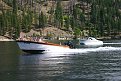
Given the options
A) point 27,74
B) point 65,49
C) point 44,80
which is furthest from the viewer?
point 65,49

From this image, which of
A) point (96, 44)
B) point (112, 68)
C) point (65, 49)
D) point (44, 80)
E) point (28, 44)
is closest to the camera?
point (44, 80)

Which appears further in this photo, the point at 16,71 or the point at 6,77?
the point at 16,71

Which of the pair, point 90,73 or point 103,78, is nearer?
point 103,78

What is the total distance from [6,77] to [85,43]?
345ft

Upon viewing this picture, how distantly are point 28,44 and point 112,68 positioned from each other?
3936 cm

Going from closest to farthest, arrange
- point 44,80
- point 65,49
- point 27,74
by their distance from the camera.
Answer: point 44,80, point 27,74, point 65,49

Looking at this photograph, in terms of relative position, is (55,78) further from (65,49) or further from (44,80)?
(65,49)

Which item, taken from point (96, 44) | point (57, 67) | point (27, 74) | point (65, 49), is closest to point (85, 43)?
point (96, 44)

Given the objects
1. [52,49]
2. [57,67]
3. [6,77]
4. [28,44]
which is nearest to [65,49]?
[52,49]

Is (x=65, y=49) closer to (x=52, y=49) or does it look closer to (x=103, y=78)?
(x=52, y=49)

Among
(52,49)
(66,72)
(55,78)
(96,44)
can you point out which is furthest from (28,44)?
(96,44)

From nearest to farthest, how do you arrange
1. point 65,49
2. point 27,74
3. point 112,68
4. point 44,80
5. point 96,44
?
1. point 44,80
2. point 27,74
3. point 112,68
4. point 65,49
5. point 96,44

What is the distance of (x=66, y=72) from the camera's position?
56.3m

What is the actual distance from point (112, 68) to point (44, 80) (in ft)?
54.2
